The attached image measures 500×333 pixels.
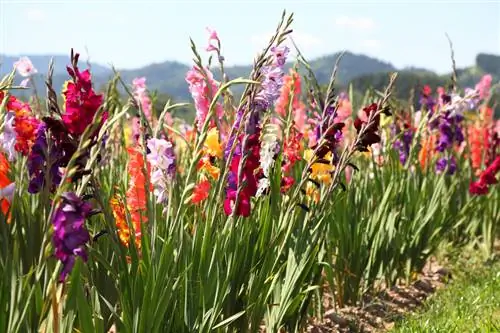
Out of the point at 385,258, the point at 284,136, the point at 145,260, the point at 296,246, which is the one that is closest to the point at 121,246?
the point at 145,260

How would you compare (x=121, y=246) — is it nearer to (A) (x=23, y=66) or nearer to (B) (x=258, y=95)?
(B) (x=258, y=95)

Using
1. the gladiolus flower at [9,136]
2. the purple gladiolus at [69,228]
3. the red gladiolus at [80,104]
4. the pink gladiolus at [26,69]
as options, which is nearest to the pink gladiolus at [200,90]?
the gladiolus flower at [9,136]

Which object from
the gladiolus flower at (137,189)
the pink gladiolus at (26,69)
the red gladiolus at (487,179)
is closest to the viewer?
the gladiolus flower at (137,189)

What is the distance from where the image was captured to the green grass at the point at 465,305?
157 inches

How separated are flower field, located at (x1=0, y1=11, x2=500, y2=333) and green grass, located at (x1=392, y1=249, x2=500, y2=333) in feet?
1.35

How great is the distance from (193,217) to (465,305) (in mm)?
2065

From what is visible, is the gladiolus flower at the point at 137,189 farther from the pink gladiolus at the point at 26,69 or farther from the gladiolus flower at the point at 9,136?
the pink gladiolus at the point at 26,69

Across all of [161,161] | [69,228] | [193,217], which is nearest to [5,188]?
[69,228]

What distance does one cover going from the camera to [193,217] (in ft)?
12.4

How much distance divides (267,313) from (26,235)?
1.45 m

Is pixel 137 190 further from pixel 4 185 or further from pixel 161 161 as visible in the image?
pixel 4 185

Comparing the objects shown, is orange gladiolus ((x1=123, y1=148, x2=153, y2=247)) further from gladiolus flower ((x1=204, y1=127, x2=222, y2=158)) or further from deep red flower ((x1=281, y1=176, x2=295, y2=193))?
deep red flower ((x1=281, y1=176, x2=295, y2=193))

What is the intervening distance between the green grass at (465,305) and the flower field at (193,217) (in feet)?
1.35

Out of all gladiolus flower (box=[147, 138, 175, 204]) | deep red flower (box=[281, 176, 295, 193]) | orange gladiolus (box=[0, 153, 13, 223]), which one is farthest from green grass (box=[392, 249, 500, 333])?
orange gladiolus (box=[0, 153, 13, 223])
